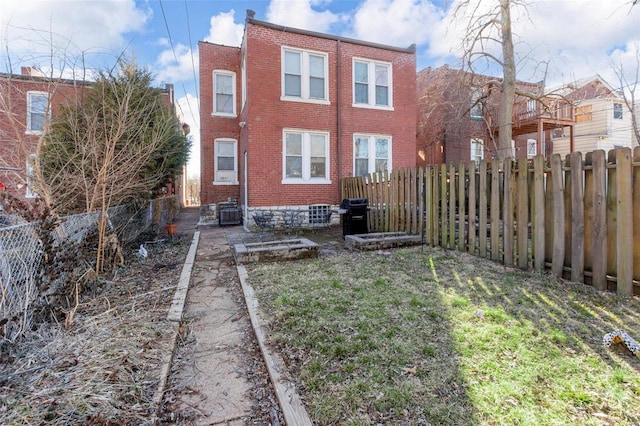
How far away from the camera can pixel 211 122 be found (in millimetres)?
13297

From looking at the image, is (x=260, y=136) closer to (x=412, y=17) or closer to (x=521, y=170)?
(x=412, y=17)

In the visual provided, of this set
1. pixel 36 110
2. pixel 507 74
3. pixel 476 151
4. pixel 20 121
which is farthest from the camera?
pixel 476 151

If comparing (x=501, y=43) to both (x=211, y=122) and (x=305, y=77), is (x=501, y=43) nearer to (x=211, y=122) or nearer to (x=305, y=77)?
(x=305, y=77)

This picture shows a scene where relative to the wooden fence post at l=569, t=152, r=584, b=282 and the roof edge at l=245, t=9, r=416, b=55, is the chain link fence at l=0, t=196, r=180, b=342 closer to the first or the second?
the wooden fence post at l=569, t=152, r=584, b=282

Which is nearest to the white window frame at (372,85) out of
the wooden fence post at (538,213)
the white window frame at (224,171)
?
the white window frame at (224,171)

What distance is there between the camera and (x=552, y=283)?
13.6 feet

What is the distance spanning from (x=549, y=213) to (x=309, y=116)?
8546 mm

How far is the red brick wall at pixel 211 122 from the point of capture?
13148 millimetres

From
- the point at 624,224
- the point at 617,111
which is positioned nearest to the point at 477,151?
the point at 617,111

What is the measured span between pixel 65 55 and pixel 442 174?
6.53m

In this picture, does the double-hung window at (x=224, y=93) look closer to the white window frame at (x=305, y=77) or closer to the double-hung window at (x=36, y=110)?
the white window frame at (x=305, y=77)

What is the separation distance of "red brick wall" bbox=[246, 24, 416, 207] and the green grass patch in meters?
6.76

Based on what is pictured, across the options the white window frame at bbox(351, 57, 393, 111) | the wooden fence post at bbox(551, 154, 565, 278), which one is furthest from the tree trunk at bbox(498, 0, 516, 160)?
the wooden fence post at bbox(551, 154, 565, 278)

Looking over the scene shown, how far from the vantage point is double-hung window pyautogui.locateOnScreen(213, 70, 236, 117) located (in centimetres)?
1343
